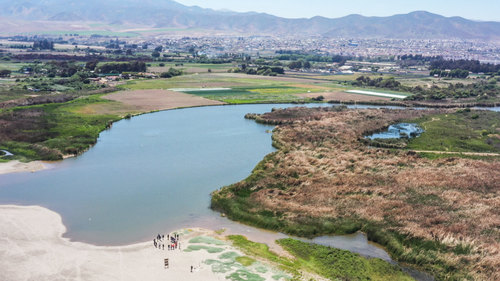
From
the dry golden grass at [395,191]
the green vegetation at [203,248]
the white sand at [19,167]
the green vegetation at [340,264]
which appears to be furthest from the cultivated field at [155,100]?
the green vegetation at [340,264]

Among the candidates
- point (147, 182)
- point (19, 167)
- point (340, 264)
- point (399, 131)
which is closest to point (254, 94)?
point (399, 131)

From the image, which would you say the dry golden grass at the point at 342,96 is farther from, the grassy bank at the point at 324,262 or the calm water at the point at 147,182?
the grassy bank at the point at 324,262

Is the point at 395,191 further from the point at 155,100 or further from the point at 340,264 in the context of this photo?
the point at 155,100

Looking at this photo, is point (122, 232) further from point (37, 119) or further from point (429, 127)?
point (429, 127)

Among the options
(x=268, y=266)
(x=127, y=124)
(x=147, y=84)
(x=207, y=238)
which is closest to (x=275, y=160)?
(x=207, y=238)

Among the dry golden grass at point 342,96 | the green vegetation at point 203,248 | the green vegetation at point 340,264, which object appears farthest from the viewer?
the dry golden grass at point 342,96

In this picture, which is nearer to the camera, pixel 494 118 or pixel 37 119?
pixel 37 119
